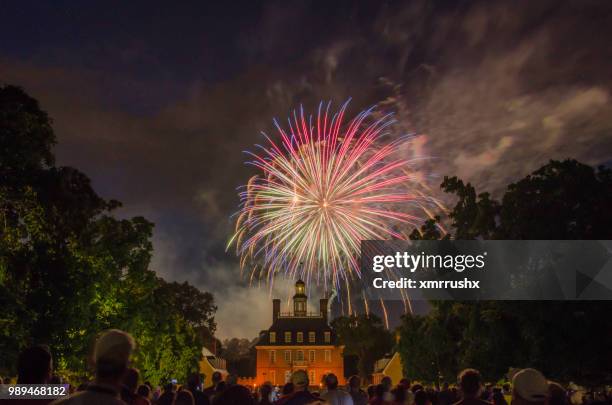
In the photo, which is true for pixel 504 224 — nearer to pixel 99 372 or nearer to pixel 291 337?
pixel 99 372

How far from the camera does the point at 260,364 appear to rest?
366 ft

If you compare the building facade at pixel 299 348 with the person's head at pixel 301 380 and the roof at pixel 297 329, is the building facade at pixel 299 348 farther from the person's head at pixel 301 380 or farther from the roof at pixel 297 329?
the person's head at pixel 301 380

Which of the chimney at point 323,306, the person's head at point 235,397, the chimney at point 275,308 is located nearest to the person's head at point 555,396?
the person's head at point 235,397

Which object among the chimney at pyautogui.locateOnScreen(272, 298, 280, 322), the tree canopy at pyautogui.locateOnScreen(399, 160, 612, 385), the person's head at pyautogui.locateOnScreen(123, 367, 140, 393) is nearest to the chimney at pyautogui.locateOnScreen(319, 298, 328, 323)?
the chimney at pyautogui.locateOnScreen(272, 298, 280, 322)

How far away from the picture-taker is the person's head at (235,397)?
206 inches

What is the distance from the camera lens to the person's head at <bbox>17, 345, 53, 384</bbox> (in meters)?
5.31

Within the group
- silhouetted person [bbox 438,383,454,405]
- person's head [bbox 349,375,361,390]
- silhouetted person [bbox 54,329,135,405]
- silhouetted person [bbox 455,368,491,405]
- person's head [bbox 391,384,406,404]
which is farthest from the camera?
silhouetted person [bbox 438,383,454,405]

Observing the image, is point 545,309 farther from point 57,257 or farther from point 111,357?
point 111,357

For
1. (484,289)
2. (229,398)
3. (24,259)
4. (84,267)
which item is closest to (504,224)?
(484,289)

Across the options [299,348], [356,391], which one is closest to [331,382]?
[356,391]

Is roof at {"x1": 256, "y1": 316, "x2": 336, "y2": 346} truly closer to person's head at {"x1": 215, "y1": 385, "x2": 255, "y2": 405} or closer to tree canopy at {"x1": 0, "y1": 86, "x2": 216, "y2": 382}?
tree canopy at {"x1": 0, "y1": 86, "x2": 216, "y2": 382}

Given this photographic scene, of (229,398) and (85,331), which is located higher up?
(85,331)

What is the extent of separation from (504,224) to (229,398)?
32.6 metres

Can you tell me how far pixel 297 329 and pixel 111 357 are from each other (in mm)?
111800
